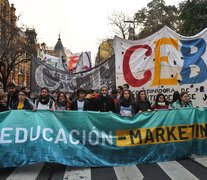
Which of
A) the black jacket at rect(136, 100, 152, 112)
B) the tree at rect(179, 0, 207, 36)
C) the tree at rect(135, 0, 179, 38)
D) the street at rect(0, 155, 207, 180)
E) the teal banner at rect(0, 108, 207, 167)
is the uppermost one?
the tree at rect(135, 0, 179, 38)

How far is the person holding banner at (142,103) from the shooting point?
26.7 ft

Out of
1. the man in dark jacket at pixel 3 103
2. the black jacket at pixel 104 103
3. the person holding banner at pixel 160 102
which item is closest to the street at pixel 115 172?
the man in dark jacket at pixel 3 103

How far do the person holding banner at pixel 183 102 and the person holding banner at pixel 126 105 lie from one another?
3.69ft

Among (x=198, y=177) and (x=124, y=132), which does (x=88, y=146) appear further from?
(x=198, y=177)

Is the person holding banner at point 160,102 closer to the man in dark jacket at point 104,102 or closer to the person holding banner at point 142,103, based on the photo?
the person holding banner at point 142,103

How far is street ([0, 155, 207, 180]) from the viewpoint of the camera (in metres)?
6.12

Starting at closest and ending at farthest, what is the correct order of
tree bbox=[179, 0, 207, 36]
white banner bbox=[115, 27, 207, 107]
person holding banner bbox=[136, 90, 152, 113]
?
person holding banner bbox=[136, 90, 152, 113] < white banner bbox=[115, 27, 207, 107] < tree bbox=[179, 0, 207, 36]

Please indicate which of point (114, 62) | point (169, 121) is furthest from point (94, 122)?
point (114, 62)

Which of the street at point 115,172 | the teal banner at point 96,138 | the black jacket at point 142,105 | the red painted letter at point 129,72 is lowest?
the street at point 115,172

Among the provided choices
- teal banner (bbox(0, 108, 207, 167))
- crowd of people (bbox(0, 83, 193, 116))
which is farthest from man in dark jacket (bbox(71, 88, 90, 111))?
teal banner (bbox(0, 108, 207, 167))

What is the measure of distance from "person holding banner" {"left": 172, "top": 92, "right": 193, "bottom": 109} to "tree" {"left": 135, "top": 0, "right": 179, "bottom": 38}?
40653 millimetres

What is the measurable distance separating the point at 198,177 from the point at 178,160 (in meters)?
1.40

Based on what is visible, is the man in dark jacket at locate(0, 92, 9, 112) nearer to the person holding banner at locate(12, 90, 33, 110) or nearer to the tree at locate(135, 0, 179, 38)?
the person holding banner at locate(12, 90, 33, 110)

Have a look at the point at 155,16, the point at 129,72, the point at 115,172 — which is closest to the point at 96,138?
the point at 115,172
